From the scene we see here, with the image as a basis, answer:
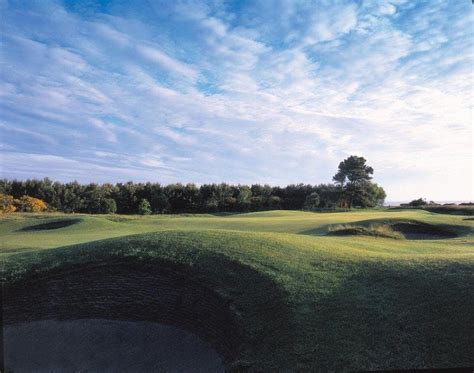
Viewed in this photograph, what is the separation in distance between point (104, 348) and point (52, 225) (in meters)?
23.3

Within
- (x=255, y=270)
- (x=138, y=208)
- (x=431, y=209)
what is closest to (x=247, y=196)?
(x=138, y=208)

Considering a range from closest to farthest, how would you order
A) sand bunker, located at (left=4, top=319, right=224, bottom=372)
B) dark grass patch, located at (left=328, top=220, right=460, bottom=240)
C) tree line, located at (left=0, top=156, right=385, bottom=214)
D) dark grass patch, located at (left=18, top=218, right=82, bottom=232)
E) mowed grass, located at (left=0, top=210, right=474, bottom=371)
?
mowed grass, located at (left=0, top=210, right=474, bottom=371), sand bunker, located at (left=4, top=319, right=224, bottom=372), dark grass patch, located at (left=328, top=220, right=460, bottom=240), dark grass patch, located at (left=18, top=218, right=82, bottom=232), tree line, located at (left=0, top=156, right=385, bottom=214)

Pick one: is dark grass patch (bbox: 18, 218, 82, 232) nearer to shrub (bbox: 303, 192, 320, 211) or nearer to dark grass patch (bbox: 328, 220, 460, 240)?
dark grass patch (bbox: 328, 220, 460, 240)

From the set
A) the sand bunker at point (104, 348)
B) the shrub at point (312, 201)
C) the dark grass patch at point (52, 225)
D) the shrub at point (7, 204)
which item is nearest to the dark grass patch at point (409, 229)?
the sand bunker at point (104, 348)

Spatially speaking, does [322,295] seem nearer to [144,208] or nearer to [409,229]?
[409,229]

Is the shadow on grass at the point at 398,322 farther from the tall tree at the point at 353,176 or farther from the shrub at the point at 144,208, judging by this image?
the tall tree at the point at 353,176

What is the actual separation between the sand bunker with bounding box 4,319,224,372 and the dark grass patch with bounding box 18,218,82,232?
20.6 meters

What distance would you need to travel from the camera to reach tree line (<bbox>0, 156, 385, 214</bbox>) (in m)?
63.1

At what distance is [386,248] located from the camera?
13.6m

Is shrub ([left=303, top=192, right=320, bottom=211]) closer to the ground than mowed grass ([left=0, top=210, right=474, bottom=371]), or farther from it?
farther from it

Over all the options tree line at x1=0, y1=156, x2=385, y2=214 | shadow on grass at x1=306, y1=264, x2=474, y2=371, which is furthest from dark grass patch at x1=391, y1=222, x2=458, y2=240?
tree line at x1=0, y1=156, x2=385, y2=214

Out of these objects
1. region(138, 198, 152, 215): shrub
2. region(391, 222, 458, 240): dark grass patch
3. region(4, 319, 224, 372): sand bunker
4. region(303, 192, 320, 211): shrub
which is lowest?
region(4, 319, 224, 372): sand bunker

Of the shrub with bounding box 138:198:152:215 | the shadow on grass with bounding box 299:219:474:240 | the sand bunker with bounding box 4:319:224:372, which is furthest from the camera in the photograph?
the shrub with bounding box 138:198:152:215

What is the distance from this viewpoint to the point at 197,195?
70062 millimetres
